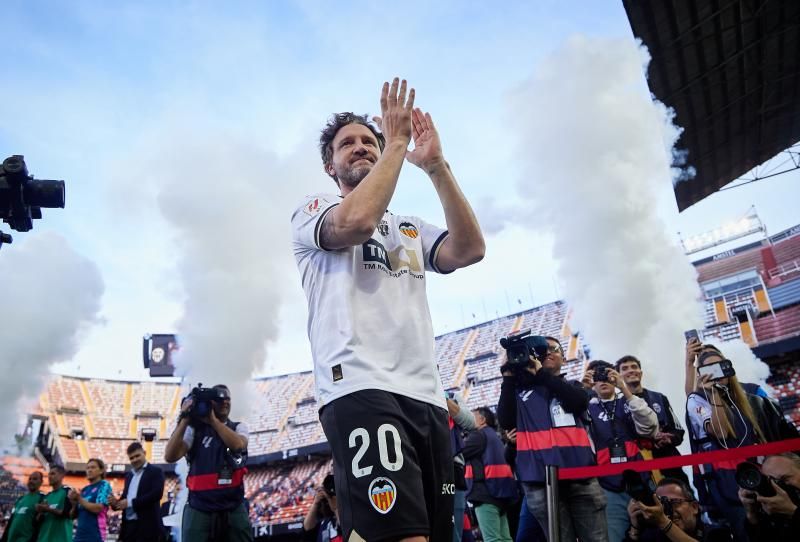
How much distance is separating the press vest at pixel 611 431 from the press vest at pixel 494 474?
135 centimetres

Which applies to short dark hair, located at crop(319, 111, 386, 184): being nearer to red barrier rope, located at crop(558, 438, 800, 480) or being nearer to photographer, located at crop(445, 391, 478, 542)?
red barrier rope, located at crop(558, 438, 800, 480)

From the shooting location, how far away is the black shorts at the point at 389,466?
1474mm

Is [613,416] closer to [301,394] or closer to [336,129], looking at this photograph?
[336,129]

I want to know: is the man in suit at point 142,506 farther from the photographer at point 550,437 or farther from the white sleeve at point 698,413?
the white sleeve at point 698,413

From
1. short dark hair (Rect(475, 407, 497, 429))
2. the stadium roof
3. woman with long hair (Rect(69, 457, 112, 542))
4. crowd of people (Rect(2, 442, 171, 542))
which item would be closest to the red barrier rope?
short dark hair (Rect(475, 407, 497, 429))

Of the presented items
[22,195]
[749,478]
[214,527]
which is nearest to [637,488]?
[749,478]

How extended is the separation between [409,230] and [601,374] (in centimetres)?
392

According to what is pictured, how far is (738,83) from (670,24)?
9.34 feet

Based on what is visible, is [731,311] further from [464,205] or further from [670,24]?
[464,205]

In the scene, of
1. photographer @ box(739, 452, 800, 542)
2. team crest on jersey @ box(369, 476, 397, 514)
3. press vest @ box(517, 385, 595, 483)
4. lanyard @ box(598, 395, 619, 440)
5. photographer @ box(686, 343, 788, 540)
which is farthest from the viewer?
lanyard @ box(598, 395, 619, 440)

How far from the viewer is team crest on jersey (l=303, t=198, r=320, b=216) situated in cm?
195

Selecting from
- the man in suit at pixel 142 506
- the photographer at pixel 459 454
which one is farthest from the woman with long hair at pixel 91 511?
A: the photographer at pixel 459 454

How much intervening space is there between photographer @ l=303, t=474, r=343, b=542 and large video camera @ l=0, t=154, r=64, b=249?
11.7 feet

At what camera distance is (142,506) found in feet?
21.2
